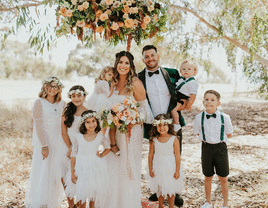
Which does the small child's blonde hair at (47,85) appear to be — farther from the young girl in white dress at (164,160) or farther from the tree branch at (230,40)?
the tree branch at (230,40)

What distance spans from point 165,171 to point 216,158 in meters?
0.73

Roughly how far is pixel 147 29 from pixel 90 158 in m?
1.86

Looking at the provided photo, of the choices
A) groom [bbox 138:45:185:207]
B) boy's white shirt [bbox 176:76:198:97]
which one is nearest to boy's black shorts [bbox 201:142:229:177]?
groom [bbox 138:45:185:207]

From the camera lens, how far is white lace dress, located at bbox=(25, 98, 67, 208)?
11.4ft

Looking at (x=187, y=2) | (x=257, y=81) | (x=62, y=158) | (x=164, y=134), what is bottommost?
(x=62, y=158)

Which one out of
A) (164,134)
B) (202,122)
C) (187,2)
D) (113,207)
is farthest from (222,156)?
(187,2)

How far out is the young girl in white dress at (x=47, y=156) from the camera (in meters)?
3.49

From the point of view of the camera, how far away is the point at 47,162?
352cm

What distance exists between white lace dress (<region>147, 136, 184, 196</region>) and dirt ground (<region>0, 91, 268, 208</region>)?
0.94 metres

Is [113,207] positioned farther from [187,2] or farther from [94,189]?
[187,2]

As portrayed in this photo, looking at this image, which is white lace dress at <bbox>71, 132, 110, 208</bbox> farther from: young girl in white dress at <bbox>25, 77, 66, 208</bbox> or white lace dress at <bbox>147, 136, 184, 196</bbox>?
white lace dress at <bbox>147, 136, 184, 196</bbox>

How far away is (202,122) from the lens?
352 cm

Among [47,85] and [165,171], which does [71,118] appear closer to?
[47,85]

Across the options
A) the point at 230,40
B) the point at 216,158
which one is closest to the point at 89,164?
the point at 216,158
